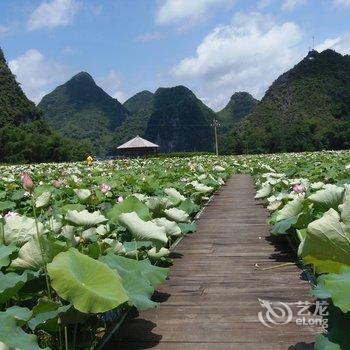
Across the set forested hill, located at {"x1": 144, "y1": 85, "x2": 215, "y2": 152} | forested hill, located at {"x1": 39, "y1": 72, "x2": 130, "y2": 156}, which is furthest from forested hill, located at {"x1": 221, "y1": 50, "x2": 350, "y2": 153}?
forested hill, located at {"x1": 39, "y1": 72, "x2": 130, "y2": 156}

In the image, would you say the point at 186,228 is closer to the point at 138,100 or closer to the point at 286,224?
the point at 286,224

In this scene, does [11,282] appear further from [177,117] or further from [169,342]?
[177,117]

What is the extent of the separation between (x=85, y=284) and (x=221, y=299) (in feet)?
3.51

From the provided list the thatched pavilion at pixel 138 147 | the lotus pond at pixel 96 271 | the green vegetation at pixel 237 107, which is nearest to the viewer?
the lotus pond at pixel 96 271

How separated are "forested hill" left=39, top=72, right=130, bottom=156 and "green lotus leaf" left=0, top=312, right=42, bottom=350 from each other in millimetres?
93093

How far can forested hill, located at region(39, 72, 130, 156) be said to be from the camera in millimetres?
101213

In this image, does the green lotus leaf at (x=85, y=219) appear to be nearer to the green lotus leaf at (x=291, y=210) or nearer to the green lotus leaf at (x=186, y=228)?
the green lotus leaf at (x=186, y=228)

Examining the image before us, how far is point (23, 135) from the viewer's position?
38.5 metres

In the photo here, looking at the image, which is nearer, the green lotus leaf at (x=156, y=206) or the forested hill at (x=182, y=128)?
the green lotus leaf at (x=156, y=206)

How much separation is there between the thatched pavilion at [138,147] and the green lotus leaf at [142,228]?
109 feet

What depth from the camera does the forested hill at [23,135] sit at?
3475 cm

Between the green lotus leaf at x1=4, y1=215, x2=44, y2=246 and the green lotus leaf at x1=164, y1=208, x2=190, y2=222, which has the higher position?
the green lotus leaf at x1=4, y1=215, x2=44, y2=246

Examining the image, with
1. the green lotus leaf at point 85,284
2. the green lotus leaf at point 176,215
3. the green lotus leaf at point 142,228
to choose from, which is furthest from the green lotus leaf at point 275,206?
the green lotus leaf at point 85,284

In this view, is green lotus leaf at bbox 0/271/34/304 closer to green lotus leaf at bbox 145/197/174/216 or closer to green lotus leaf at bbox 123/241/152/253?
green lotus leaf at bbox 123/241/152/253
